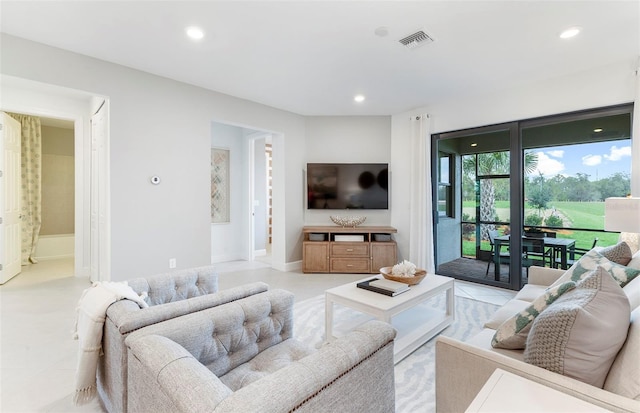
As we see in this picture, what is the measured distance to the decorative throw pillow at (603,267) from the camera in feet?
5.00

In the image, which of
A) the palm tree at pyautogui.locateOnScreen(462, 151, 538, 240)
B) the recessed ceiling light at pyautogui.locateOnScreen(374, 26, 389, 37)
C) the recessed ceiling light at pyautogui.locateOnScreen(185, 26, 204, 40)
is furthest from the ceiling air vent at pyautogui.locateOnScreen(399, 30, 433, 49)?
the palm tree at pyautogui.locateOnScreen(462, 151, 538, 240)

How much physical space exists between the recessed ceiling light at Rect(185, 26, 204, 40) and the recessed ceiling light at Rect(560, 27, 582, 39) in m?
3.15

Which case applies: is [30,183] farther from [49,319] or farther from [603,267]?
[603,267]

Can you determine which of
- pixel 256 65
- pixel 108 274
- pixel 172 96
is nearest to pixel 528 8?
pixel 256 65

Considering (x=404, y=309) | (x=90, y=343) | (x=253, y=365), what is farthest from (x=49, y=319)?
(x=404, y=309)

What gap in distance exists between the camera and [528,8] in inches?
87.9

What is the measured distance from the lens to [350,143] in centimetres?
515

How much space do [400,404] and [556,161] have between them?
3562 millimetres

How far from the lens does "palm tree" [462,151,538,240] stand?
13.2 ft

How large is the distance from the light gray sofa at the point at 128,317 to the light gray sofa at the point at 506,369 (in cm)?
110

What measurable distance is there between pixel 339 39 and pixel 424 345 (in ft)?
8.98

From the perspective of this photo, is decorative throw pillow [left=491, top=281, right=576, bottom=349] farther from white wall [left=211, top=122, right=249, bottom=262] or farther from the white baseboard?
the white baseboard

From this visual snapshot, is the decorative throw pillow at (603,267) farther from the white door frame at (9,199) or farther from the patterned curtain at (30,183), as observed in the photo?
the patterned curtain at (30,183)

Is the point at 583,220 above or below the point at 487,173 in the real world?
below
